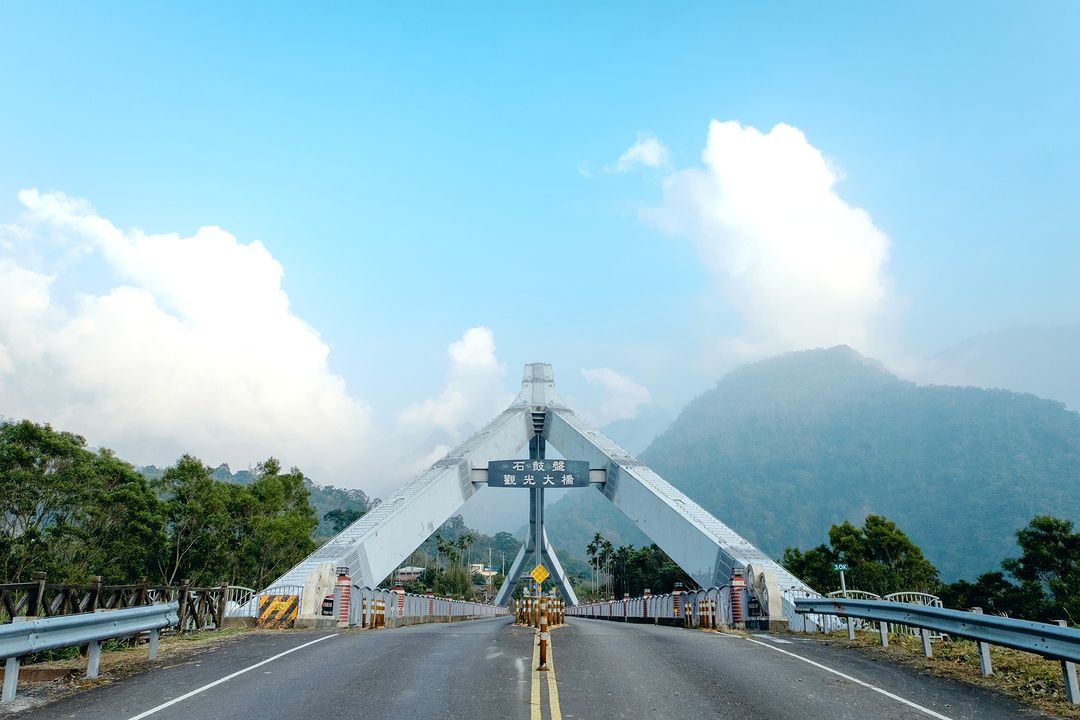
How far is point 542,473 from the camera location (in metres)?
47.4

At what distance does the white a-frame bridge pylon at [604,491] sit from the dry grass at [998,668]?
30.3 feet

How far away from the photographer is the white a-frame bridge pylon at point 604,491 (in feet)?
115

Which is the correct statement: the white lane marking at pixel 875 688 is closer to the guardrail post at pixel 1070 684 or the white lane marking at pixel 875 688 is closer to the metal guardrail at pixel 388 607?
the guardrail post at pixel 1070 684

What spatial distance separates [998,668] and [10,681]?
14057 millimetres

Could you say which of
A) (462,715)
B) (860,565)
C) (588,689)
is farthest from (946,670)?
(860,565)

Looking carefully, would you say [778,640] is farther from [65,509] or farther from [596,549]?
[596,549]

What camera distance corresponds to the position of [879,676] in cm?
1088

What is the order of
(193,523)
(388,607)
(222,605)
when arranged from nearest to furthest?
(222,605), (388,607), (193,523)

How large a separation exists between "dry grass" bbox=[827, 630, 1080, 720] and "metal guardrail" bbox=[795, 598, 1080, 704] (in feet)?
0.84

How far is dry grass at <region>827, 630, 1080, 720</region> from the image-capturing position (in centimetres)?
927

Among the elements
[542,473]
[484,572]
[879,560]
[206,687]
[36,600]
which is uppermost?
[542,473]

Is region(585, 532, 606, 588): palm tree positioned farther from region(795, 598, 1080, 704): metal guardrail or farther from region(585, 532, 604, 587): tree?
region(795, 598, 1080, 704): metal guardrail

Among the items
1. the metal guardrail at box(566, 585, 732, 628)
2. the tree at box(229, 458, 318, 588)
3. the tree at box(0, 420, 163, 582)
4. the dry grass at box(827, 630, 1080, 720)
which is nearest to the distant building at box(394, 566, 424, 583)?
the tree at box(229, 458, 318, 588)

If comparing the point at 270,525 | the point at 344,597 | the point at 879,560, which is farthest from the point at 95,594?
the point at 879,560
